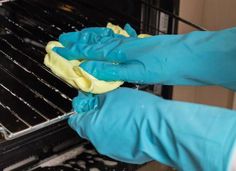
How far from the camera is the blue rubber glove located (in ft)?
2.96

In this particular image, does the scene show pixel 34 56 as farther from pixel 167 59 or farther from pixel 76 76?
pixel 167 59

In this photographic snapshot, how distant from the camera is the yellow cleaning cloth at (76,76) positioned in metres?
0.89

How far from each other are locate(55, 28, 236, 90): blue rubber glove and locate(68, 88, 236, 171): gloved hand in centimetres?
6

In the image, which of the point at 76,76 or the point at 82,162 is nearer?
the point at 76,76

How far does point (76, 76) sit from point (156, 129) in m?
0.24

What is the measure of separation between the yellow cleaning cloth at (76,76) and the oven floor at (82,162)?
21cm

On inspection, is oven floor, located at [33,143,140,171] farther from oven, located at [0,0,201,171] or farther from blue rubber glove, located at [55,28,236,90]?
blue rubber glove, located at [55,28,236,90]

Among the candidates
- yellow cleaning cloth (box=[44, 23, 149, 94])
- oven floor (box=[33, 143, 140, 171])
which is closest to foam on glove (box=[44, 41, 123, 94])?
yellow cleaning cloth (box=[44, 23, 149, 94])

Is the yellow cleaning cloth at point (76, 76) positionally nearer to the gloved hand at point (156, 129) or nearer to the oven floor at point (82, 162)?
the gloved hand at point (156, 129)

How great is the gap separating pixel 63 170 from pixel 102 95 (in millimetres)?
240

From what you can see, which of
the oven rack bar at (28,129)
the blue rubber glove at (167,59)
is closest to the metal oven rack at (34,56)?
the oven rack bar at (28,129)

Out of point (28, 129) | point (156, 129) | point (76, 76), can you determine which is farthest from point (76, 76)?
point (156, 129)

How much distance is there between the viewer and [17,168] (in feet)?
3.21

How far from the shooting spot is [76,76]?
0.90 meters
